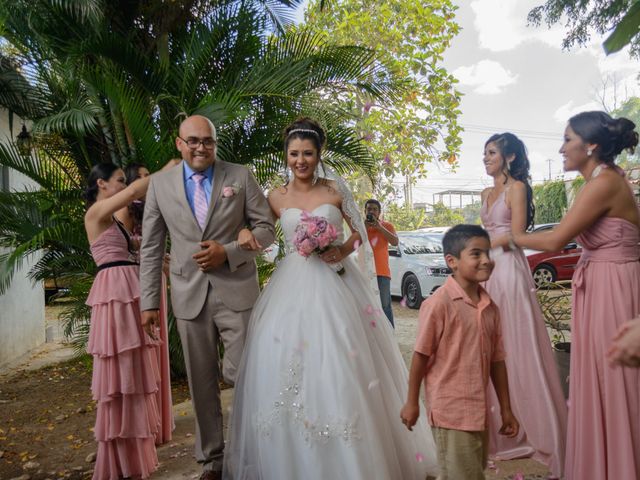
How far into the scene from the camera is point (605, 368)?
2.81 metres

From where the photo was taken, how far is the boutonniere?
3440mm

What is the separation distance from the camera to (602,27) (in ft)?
24.1

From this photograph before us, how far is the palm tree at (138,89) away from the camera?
6203mm

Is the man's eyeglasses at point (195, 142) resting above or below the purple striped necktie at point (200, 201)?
above

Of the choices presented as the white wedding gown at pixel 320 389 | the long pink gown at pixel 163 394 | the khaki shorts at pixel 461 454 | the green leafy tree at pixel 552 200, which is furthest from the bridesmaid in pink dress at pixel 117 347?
the green leafy tree at pixel 552 200

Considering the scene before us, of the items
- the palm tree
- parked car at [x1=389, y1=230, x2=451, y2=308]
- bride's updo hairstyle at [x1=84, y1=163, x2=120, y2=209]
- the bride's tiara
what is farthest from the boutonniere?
parked car at [x1=389, y1=230, x2=451, y2=308]

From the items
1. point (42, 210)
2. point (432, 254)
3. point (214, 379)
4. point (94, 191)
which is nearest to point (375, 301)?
point (214, 379)

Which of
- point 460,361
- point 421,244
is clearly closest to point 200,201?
point 460,361

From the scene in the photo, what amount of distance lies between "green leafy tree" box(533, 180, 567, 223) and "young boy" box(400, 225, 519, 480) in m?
18.1

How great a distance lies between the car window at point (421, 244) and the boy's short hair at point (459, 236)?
1004 centimetres

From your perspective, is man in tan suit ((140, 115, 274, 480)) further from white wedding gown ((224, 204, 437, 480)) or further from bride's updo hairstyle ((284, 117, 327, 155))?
bride's updo hairstyle ((284, 117, 327, 155))

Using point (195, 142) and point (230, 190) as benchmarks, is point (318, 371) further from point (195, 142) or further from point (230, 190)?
point (195, 142)

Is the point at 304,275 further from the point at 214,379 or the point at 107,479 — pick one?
the point at 107,479

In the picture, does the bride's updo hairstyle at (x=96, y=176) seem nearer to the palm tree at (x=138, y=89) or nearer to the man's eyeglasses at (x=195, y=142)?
the man's eyeglasses at (x=195, y=142)
